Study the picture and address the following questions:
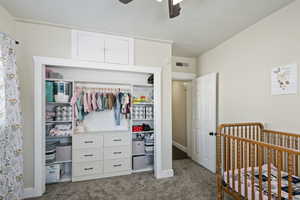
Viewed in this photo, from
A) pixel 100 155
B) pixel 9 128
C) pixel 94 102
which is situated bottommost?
pixel 100 155

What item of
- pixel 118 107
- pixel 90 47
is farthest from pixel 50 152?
pixel 90 47

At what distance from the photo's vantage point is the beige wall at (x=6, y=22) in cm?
185

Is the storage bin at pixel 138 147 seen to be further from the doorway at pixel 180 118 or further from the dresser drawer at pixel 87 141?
the doorway at pixel 180 118

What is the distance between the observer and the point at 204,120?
317cm

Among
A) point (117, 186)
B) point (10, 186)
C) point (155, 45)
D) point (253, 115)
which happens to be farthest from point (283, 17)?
point (10, 186)

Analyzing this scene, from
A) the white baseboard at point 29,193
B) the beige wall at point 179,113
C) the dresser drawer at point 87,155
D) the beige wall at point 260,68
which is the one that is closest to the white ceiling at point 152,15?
the beige wall at point 260,68

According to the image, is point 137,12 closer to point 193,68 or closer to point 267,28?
point 267,28

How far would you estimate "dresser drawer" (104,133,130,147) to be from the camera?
2661 mm

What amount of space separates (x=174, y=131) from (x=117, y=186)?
304 centimetres

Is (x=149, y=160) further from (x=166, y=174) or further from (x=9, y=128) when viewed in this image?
(x=9, y=128)

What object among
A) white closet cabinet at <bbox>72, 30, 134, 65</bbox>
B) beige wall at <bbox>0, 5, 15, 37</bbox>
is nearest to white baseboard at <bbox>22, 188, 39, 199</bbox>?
white closet cabinet at <bbox>72, 30, 134, 65</bbox>

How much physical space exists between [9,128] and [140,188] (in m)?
1.95

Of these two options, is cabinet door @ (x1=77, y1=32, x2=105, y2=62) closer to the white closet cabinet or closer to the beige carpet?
the white closet cabinet

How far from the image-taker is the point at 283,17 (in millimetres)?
1874
